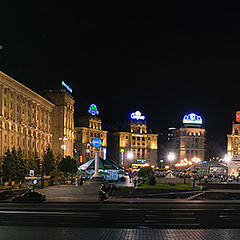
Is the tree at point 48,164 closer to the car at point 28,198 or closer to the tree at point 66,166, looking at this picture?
the tree at point 66,166

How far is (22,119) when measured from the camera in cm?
9419

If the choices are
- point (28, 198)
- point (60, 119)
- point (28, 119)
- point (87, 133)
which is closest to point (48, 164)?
point (28, 119)

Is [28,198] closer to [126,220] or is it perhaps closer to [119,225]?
[126,220]

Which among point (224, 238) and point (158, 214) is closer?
point (224, 238)

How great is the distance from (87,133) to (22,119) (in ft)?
270

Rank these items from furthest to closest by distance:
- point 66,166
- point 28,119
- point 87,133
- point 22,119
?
point 87,133 → point 66,166 → point 28,119 → point 22,119

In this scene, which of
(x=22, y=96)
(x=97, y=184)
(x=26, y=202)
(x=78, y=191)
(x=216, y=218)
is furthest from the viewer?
(x=22, y=96)

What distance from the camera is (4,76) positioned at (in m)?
81.4

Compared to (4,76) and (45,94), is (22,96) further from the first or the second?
(45,94)

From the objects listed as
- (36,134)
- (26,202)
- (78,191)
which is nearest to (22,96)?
(36,134)

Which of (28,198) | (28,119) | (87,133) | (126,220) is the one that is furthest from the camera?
(87,133)

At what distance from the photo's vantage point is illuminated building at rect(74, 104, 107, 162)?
17225 cm

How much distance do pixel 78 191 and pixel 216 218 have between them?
3021cm

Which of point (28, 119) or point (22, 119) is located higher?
point (28, 119)
